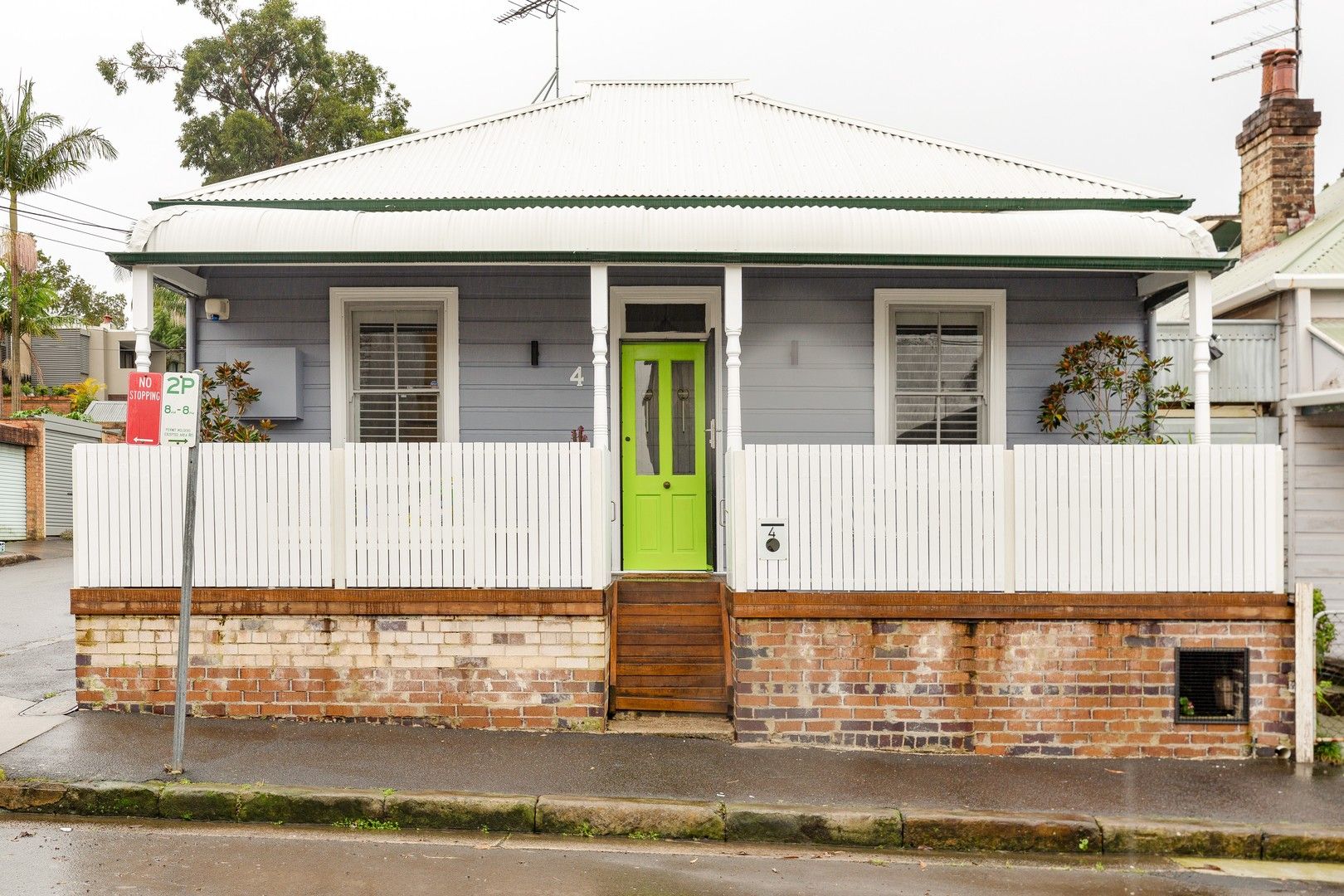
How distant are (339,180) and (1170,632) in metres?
8.03

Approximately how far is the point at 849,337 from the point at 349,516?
4643 millimetres

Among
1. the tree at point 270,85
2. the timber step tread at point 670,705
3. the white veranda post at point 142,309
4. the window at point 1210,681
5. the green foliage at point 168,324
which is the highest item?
the tree at point 270,85

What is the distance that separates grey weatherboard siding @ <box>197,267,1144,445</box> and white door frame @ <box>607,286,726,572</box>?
0.21 meters

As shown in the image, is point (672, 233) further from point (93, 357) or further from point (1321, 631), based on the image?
point (93, 357)

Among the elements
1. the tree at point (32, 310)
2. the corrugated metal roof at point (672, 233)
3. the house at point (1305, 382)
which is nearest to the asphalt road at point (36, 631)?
the corrugated metal roof at point (672, 233)

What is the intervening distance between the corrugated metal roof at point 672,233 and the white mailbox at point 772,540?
2.10 metres

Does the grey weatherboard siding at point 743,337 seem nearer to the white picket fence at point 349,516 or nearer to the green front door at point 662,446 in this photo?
the green front door at point 662,446

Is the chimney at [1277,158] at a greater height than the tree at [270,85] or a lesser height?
lesser

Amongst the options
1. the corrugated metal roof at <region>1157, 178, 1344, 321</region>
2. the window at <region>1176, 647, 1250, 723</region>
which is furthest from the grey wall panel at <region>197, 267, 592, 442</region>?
the corrugated metal roof at <region>1157, 178, 1344, 321</region>

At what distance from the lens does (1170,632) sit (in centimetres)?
704

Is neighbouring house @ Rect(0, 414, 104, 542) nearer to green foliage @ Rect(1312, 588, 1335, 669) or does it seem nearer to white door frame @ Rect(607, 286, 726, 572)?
white door frame @ Rect(607, 286, 726, 572)

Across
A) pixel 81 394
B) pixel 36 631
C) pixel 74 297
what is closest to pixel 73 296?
pixel 74 297

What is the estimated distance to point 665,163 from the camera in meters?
9.62

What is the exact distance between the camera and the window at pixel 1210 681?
7.04 metres
